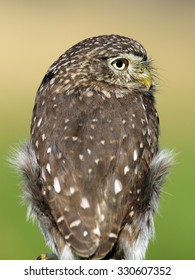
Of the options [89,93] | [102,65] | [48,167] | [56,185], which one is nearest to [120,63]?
[102,65]

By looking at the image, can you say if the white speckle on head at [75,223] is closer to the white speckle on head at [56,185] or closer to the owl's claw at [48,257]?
the white speckle on head at [56,185]

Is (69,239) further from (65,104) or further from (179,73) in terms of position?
(179,73)

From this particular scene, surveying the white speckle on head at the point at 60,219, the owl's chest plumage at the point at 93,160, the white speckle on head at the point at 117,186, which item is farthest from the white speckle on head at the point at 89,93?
the white speckle on head at the point at 60,219

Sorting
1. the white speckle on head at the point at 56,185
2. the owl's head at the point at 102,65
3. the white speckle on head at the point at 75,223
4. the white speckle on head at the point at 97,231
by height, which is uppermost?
the owl's head at the point at 102,65

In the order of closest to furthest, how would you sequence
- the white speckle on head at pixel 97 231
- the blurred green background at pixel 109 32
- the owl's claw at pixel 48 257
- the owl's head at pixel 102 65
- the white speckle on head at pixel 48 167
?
the white speckle on head at pixel 97 231, the white speckle on head at pixel 48 167, the owl's claw at pixel 48 257, the owl's head at pixel 102 65, the blurred green background at pixel 109 32

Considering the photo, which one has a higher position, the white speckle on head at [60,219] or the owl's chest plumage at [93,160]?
the owl's chest plumage at [93,160]

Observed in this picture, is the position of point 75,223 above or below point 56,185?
below

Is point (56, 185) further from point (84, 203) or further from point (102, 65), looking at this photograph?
point (102, 65)
